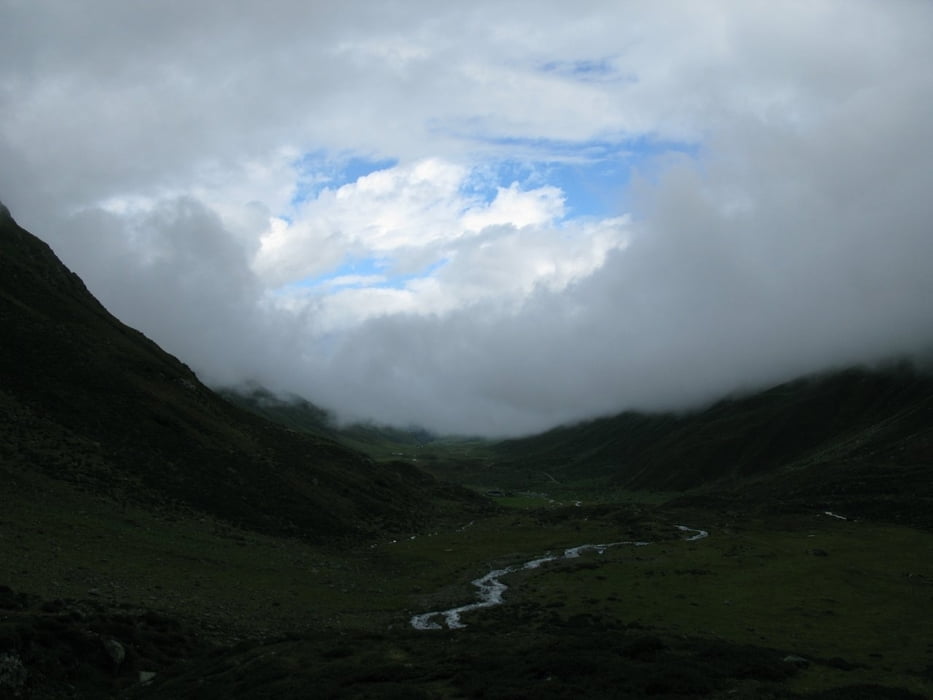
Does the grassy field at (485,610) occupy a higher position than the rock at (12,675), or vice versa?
the rock at (12,675)

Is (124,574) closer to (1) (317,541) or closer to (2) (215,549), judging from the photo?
(2) (215,549)

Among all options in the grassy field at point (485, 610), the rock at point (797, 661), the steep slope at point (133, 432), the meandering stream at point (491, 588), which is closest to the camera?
the grassy field at point (485, 610)

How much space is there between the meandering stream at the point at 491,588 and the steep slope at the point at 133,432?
25478 mm

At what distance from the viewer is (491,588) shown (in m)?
74.4

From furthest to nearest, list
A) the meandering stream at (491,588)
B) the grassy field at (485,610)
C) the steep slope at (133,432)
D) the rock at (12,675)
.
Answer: the steep slope at (133,432)
the meandering stream at (491,588)
the grassy field at (485,610)
the rock at (12,675)

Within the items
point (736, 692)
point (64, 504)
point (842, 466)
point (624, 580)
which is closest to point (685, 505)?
point (842, 466)

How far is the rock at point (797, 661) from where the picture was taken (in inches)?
1426

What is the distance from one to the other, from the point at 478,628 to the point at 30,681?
28555 millimetres

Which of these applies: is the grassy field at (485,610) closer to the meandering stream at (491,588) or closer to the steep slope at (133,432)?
the meandering stream at (491,588)

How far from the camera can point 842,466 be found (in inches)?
A: 6998

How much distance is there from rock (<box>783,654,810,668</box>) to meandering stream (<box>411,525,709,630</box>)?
23.1 meters

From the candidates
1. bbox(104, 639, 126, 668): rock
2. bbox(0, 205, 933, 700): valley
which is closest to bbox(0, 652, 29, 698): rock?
bbox(0, 205, 933, 700): valley

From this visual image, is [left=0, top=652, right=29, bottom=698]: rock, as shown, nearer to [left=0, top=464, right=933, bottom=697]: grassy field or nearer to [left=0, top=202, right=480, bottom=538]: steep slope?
[left=0, top=464, right=933, bottom=697]: grassy field

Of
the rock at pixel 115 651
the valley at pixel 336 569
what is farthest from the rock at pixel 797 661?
the rock at pixel 115 651
